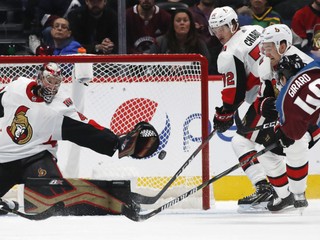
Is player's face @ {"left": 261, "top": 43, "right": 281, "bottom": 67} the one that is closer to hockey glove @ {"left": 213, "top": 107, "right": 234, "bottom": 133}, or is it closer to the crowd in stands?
hockey glove @ {"left": 213, "top": 107, "right": 234, "bottom": 133}

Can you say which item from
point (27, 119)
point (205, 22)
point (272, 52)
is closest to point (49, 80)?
point (27, 119)

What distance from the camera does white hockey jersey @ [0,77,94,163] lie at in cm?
652

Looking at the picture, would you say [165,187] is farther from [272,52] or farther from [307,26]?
[307,26]

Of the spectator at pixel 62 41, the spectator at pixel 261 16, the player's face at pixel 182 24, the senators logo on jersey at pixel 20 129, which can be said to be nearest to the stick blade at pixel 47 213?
the senators logo on jersey at pixel 20 129

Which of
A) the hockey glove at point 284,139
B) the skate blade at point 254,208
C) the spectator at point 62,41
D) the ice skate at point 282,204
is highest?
the spectator at point 62,41

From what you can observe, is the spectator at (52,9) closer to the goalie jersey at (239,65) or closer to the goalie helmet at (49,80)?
the goalie helmet at (49,80)

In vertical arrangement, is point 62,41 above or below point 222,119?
above

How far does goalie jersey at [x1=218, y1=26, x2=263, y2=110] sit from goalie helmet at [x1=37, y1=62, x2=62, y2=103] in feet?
3.15

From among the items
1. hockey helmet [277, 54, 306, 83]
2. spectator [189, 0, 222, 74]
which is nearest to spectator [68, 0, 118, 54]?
spectator [189, 0, 222, 74]

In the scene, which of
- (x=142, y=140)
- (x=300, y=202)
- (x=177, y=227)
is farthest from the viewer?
(x=300, y=202)

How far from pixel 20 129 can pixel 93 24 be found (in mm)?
1487

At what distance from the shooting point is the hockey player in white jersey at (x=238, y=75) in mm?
6609

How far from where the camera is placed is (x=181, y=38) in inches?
299

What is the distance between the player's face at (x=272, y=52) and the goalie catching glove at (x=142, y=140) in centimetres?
81
